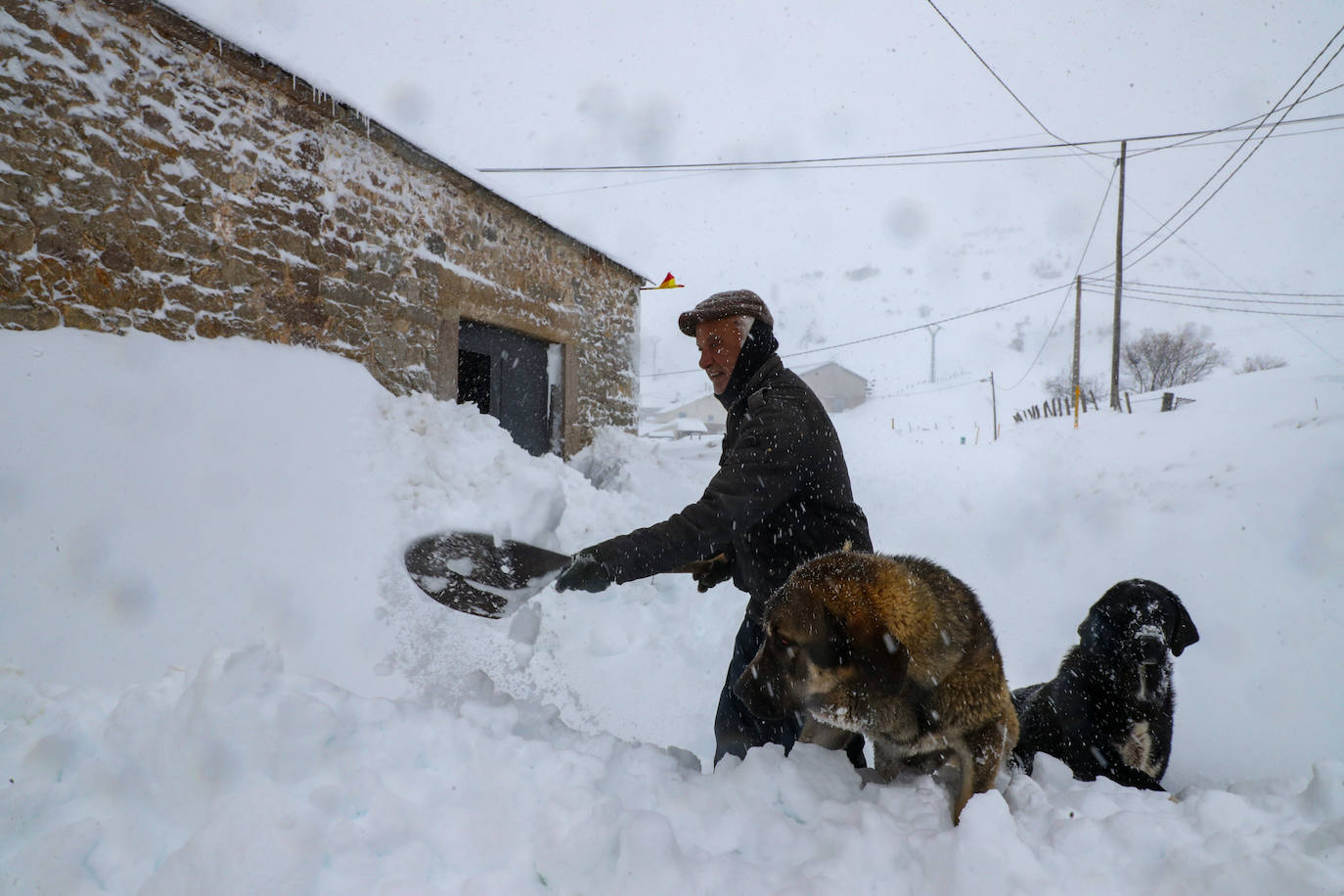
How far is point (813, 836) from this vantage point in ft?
5.28

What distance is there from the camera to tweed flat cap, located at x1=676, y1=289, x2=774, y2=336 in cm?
257

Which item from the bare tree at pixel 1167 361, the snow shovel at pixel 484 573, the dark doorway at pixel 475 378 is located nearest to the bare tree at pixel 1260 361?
the bare tree at pixel 1167 361

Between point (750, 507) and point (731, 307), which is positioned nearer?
point (750, 507)

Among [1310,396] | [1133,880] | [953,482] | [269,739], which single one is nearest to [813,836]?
[1133,880]

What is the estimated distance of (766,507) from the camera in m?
2.07

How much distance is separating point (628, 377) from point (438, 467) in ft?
15.9

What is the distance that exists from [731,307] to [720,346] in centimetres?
17

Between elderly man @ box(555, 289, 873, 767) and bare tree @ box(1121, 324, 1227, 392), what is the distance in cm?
3754

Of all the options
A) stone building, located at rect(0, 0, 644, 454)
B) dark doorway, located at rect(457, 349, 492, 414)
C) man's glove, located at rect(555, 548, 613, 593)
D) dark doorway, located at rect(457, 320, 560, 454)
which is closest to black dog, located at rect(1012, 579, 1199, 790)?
man's glove, located at rect(555, 548, 613, 593)

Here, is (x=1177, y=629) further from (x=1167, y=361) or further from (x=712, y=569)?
(x=1167, y=361)

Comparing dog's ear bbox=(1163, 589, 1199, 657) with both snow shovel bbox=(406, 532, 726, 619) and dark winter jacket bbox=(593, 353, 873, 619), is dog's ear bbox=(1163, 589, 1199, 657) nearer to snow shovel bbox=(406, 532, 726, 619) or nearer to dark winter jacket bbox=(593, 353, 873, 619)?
dark winter jacket bbox=(593, 353, 873, 619)

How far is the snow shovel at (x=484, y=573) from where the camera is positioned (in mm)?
2250

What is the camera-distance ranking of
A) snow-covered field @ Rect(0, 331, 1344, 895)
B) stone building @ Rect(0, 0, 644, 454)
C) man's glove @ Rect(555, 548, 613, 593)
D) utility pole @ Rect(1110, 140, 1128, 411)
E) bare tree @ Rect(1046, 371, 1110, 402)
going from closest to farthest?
snow-covered field @ Rect(0, 331, 1344, 895) < man's glove @ Rect(555, 548, 613, 593) < stone building @ Rect(0, 0, 644, 454) < utility pole @ Rect(1110, 140, 1128, 411) < bare tree @ Rect(1046, 371, 1110, 402)

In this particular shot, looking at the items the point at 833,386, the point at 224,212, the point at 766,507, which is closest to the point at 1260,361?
the point at 833,386
